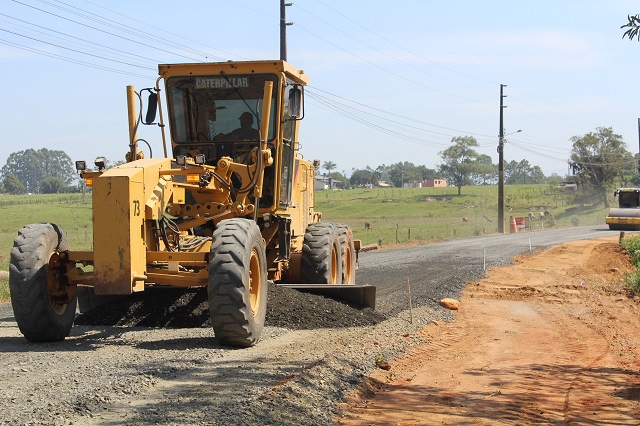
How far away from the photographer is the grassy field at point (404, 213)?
5216 centimetres

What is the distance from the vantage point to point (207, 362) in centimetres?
855

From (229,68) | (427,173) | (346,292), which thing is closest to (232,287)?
(346,292)

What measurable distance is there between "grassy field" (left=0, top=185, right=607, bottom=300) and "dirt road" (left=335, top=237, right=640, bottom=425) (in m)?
22.5

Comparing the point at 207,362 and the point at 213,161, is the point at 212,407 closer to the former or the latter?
the point at 207,362

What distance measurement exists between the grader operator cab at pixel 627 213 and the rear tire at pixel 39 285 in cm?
4172

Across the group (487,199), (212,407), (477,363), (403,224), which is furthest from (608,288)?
(487,199)

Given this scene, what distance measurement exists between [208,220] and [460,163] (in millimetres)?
125575

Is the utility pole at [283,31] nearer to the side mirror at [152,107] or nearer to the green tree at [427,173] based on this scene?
the side mirror at [152,107]

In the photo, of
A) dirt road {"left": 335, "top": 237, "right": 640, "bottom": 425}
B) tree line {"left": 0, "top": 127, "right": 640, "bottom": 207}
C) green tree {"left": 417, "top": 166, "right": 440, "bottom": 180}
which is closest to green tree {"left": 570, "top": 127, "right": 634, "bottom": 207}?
tree line {"left": 0, "top": 127, "right": 640, "bottom": 207}

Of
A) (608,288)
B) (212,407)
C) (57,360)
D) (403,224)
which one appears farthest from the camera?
(403,224)

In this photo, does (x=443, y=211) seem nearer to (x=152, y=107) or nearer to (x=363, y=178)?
(x=152, y=107)

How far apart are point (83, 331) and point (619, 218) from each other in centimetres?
4130

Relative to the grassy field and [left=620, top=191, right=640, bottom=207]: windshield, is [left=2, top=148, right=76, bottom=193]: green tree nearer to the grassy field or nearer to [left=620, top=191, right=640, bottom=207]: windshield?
the grassy field

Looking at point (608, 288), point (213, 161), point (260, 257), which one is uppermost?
point (213, 161)
